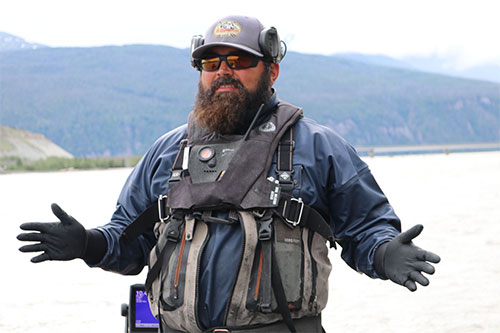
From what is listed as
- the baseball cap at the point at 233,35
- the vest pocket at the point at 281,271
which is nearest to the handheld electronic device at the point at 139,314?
the vest pocket at the point at 281,271

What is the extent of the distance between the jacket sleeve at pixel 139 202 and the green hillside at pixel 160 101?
457ft

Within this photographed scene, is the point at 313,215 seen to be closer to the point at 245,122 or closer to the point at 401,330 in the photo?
the point at 245,122

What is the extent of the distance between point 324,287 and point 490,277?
19.2ft

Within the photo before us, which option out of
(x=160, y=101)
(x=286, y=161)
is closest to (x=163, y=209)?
(x=286, y=161)

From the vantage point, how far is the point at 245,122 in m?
3.04

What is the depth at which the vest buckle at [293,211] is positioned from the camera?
268 cm

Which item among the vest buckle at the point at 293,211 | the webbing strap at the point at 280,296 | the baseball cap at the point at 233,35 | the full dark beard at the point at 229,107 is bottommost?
the webbing strap at the point at 280,296

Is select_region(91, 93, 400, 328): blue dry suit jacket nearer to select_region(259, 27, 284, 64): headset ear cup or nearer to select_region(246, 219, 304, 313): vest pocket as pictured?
select_region(246, 219, 304, 313): vest pocket

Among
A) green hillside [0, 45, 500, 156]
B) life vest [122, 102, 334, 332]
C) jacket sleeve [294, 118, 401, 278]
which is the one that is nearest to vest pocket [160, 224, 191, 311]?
life vest [122, 102, 334, 332]

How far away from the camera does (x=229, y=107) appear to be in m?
2.97

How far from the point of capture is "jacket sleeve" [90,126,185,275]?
9.96 ft

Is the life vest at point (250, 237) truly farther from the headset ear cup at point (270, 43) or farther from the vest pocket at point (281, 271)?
the headset ear cup at point (270, 43)

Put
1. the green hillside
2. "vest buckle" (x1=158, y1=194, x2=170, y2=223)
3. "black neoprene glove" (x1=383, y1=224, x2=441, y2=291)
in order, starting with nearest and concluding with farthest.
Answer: "black neoprene glove" (x1=383, y1=224, x2=441, y2=291) < "vest buckle" (x1=158, y1=194, x2=170, y2=223) < the green hillside

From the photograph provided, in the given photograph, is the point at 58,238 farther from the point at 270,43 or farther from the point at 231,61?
the point at 270,43
